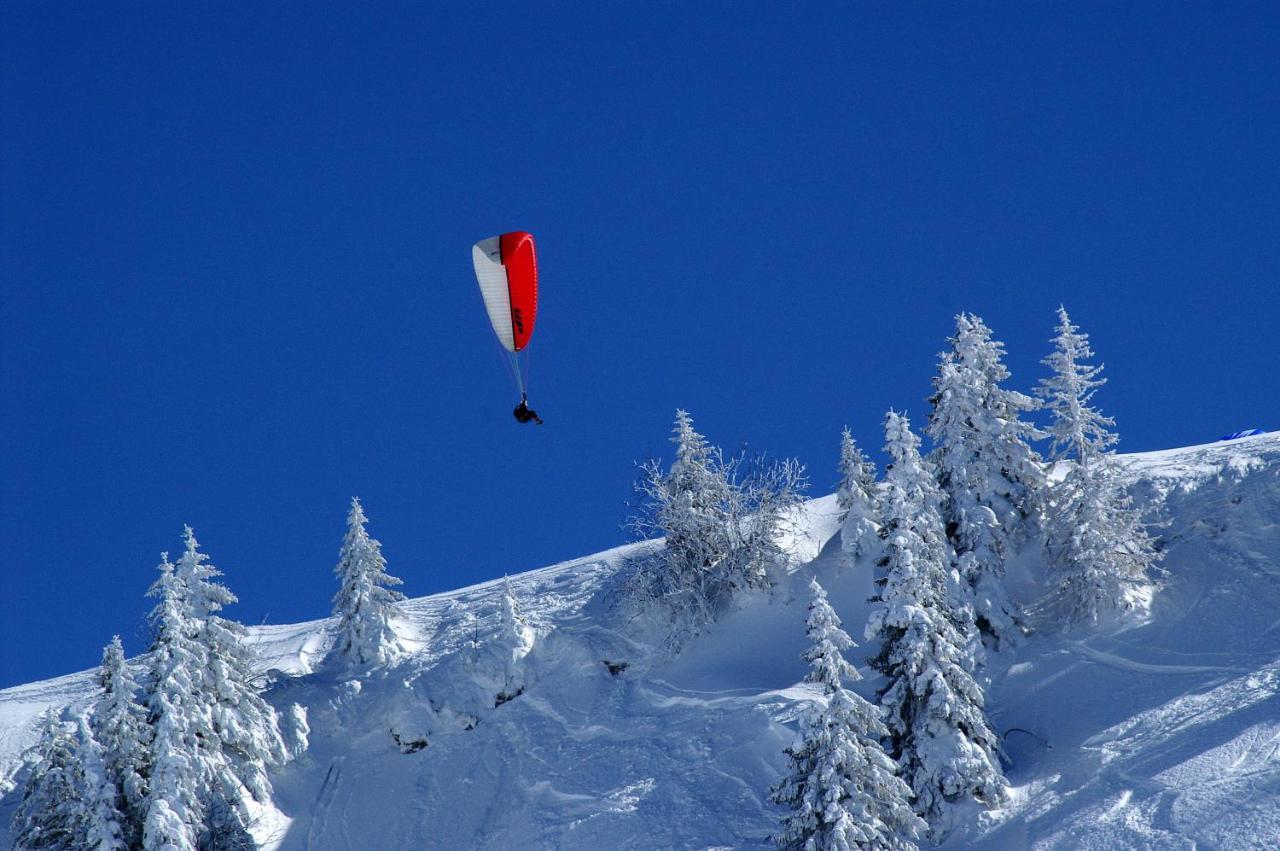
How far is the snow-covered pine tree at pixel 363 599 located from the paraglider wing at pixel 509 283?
18.4m

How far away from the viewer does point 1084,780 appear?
116 feet

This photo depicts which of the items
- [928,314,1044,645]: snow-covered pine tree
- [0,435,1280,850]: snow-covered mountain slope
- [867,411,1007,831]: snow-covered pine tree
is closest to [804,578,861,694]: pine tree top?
[867,411,1007,831]: snow-covered pine tree

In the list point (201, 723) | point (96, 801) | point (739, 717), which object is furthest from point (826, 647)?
point (201, 723)

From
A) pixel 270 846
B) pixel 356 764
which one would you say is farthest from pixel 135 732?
pixel 356 764

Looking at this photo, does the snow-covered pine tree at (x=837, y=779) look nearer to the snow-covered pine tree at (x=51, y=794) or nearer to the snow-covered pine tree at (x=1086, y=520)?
the snow-covered pine tree at (x=1086, y=520)

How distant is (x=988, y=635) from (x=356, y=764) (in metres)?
24.0

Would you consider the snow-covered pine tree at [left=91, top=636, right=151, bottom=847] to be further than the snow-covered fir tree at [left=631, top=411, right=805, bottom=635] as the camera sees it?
No

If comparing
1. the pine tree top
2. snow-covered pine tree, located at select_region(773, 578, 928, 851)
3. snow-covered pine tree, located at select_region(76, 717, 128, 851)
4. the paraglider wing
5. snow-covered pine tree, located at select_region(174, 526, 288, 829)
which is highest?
the paraglider wing

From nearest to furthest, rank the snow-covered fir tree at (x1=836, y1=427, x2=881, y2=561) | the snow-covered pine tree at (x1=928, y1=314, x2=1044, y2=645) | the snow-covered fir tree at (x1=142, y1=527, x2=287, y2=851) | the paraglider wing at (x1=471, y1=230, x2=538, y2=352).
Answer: the snow-covered fir tree at (x1=142, y1=527, x2=287, y2=851) < the paraglider wing at (x1=471, y1=230, x2=538, y2=352) < the snow-covered pine tree at (x1=928, y1=314, x2=1044, y2=645) < the snow-covered fir tree at (x1=836, y1=427, x2=881, y2=561)

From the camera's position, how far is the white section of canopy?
37500 millimetres

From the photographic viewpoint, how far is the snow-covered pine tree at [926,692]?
34438mm

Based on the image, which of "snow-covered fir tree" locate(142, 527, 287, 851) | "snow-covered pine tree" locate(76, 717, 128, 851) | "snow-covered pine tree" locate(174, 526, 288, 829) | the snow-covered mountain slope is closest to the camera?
the snow-covered mountain slope

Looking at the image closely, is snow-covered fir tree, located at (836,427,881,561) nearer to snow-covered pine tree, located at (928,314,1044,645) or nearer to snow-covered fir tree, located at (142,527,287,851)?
snow-covered pine tree, located at (928,314,1044,645)

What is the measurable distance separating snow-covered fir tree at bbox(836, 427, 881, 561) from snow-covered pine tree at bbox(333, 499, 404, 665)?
61.7 ft
